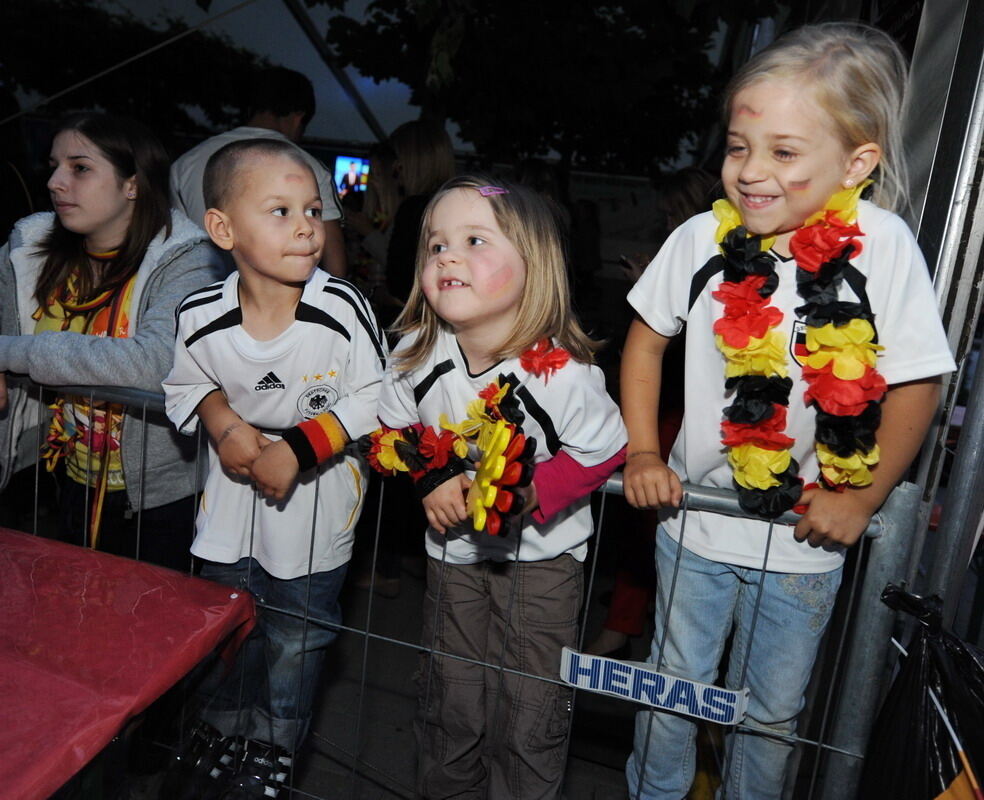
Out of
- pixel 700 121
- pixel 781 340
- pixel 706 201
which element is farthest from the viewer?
pixel 700 121

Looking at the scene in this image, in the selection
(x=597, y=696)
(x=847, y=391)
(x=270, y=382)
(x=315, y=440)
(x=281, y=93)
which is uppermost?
(x=281, y=93)

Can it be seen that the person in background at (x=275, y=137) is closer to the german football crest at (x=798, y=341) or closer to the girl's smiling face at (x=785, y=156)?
the girl's smiling face at (x=785, y=156)

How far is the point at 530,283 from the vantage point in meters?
1.99

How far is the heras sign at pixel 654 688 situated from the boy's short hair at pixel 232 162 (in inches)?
54.8

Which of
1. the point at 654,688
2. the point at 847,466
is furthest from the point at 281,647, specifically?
the point at 847,466

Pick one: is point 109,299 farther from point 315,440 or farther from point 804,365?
point 804,365

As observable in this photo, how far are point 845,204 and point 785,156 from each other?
17cm

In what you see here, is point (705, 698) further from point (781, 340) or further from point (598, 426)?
point (781, 340)

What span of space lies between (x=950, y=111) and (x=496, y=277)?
1.25 meters

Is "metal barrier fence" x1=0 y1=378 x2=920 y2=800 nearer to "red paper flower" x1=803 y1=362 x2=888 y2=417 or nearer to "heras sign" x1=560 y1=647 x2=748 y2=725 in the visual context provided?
"heras sign" x1=560 y1=647 x2=748 y2=725

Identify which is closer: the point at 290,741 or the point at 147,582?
the point at 147,582

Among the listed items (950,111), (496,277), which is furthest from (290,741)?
(950,111)

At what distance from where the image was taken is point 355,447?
7.15 ft

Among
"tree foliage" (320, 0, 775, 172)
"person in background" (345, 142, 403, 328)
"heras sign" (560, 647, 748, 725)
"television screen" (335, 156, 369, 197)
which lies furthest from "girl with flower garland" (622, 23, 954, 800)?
"television screen" (335, 156, 369, 197)
